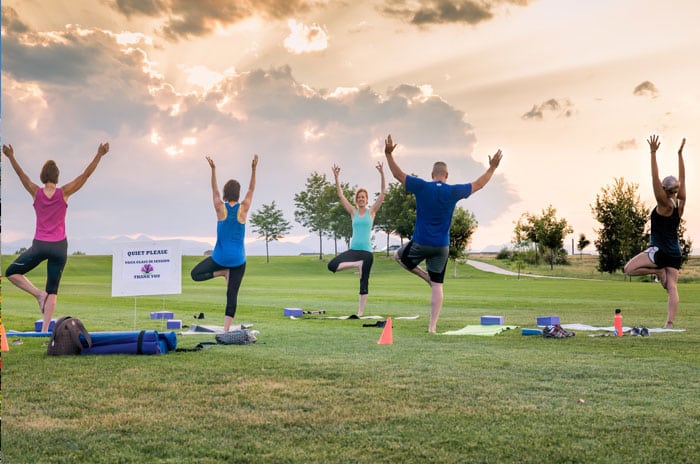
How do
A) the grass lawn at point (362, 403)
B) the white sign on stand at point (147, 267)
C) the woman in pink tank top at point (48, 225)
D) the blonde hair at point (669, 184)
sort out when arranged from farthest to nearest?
the blonde hair at point (669, 184) < the white sign on stand at point (147, 267) < the woman in pink tank top at point (48, 225) < the grass lawn at point (362, 403)

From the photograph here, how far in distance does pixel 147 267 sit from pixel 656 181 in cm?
1043

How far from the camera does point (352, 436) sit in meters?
5.64

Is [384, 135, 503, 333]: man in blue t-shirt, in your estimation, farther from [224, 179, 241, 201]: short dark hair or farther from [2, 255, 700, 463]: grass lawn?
[224, 179, 241, 201]: short dark hair

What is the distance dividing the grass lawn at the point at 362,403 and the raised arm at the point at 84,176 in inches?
111

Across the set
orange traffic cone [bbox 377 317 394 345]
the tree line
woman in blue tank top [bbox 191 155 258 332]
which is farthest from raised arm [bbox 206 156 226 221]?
the tree line

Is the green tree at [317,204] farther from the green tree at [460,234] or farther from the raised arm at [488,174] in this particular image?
the raised arm at [488,174]

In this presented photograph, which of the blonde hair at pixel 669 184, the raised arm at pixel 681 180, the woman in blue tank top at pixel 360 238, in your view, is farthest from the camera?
the woman in blue tank top at pixel 360 238

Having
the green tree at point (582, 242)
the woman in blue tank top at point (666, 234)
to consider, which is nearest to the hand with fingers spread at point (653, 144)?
the woman in blue tank top at point (666, 234)

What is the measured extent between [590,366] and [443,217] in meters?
5.14

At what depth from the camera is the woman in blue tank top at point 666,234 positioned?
14258 mm

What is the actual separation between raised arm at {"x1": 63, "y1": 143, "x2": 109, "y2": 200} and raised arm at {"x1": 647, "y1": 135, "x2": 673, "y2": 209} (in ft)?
34.7

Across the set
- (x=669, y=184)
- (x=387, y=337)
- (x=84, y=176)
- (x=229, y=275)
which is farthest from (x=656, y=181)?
(x=84, y=176)

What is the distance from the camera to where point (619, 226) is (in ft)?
258

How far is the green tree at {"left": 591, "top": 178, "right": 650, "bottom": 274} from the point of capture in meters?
77.4
